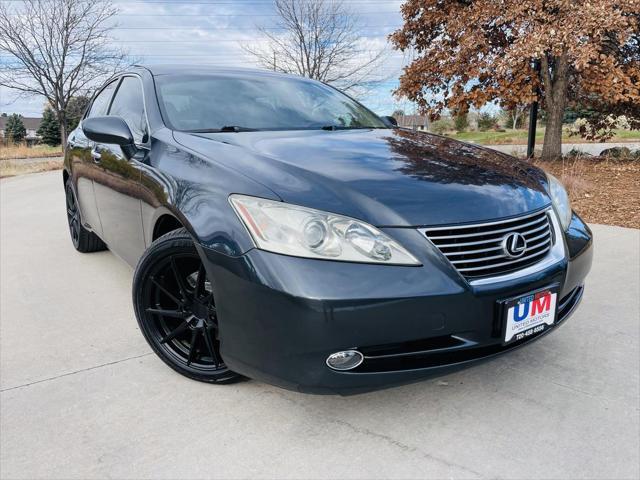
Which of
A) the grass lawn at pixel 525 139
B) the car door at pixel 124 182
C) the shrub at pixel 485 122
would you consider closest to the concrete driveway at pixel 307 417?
the car door at pixel 124 182

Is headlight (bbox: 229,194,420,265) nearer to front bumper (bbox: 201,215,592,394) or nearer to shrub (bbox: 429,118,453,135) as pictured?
front bumper (bbox: 201,215,592,394)

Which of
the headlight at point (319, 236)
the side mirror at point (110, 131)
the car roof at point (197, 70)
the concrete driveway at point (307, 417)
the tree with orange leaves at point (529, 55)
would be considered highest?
the tree with orange leaves at point (529, 55)

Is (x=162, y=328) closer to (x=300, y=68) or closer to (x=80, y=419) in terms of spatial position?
(x=80, y=419)

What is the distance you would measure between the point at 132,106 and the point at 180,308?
1.47m

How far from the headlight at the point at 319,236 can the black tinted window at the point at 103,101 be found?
255 centimetres

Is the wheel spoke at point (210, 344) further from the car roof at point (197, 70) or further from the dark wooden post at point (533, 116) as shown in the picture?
the dark wooden post at point (533, 116)

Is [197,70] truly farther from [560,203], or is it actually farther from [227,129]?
[560,203]

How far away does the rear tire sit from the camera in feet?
14.2

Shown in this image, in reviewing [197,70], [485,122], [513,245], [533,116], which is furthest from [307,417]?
A: [485,122]

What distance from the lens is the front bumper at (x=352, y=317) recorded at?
62.5 inches

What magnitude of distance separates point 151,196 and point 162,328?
23.9 inches

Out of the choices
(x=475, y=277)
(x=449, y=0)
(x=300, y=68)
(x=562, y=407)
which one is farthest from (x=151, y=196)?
(x=300, y=68)

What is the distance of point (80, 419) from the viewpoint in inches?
78.7

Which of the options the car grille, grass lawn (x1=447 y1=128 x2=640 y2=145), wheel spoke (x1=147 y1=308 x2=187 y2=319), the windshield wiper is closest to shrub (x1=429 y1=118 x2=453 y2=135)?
grass lawn (x1=447 y1=128 x2=640 y2=145)
